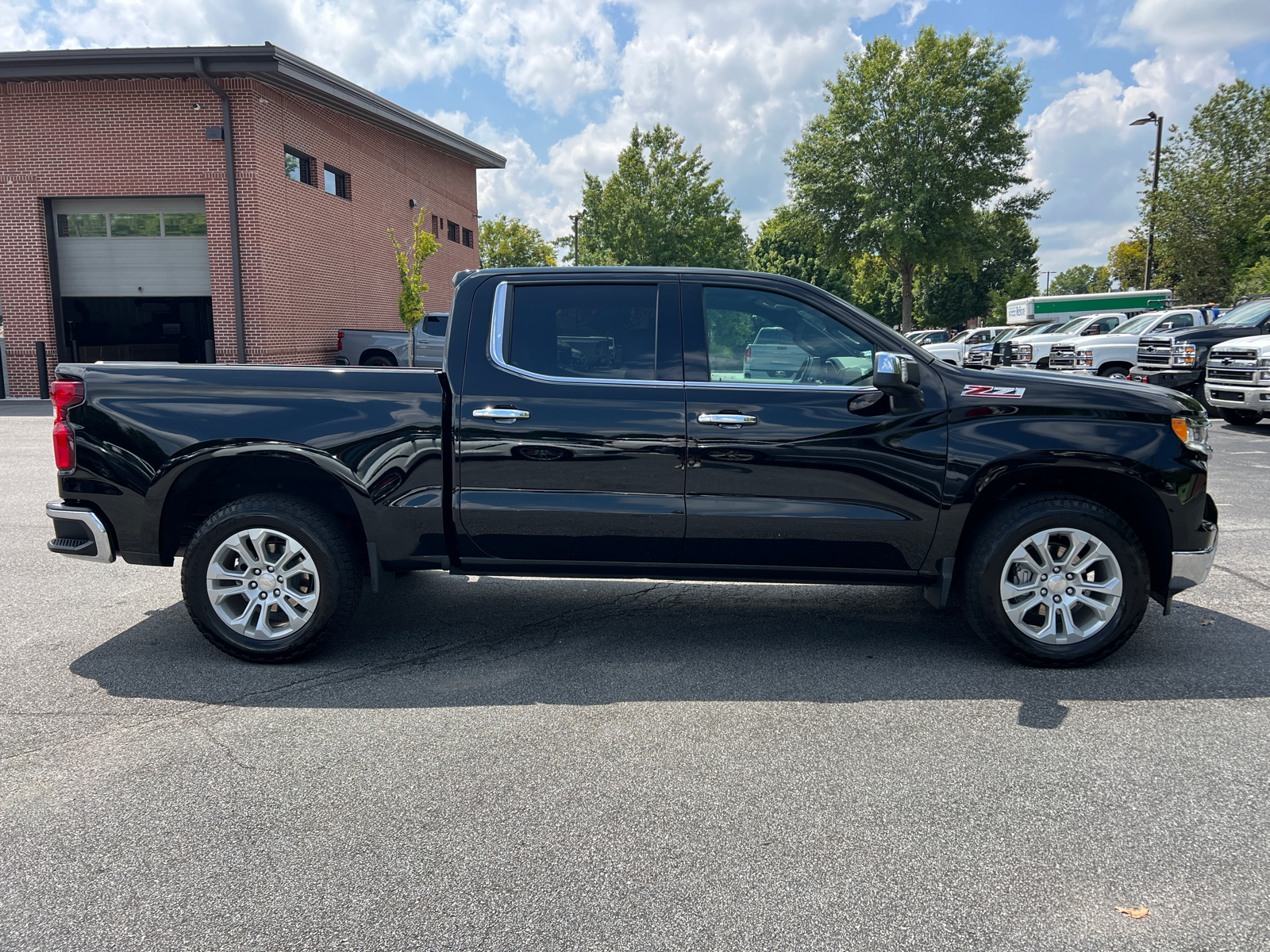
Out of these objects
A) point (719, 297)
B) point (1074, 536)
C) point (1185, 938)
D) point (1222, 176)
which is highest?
point (1222, 176)

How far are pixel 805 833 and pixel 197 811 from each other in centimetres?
203

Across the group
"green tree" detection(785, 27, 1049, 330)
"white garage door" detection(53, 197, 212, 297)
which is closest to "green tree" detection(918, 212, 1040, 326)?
"green tree" detection(785, 27, 1049, 330)

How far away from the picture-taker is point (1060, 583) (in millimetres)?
4527

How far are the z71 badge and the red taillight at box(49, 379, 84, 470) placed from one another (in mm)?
4317

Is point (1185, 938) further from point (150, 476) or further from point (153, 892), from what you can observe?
point (150, 476)

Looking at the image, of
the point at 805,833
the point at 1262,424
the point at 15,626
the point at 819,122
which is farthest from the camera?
the point at 819,122

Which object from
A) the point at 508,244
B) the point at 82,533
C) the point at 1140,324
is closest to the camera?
the point at 82,533

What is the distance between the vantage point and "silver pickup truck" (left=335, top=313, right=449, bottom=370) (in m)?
22.7

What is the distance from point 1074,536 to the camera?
4.50 m

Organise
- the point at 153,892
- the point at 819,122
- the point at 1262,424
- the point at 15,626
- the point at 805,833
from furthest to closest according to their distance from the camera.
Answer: the point at 819,122
the point at 1262,424
the point at 15,626
the point at 805,833
the point at 153,892

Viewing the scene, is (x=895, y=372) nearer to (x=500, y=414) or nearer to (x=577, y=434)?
(x=577, y=434)

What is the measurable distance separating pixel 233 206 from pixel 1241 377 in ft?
64.7

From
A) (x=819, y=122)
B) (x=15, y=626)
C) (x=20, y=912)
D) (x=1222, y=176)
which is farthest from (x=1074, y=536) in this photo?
(x=1222, y=176)

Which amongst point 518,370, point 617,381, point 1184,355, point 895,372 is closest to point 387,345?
point 1184,355
